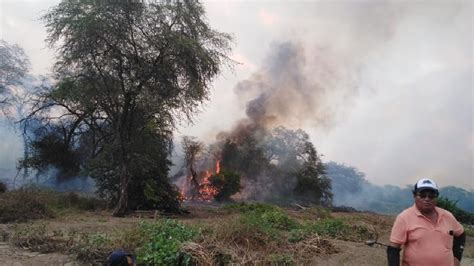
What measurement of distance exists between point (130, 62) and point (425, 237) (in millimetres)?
13834

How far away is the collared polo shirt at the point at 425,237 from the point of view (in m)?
3.85

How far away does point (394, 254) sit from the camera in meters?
3.92

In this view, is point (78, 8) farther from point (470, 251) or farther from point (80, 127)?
point (470, 251)

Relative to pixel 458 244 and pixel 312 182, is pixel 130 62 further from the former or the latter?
pixel 312 182

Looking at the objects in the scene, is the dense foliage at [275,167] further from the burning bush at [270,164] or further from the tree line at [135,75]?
the tree line at [135,75]

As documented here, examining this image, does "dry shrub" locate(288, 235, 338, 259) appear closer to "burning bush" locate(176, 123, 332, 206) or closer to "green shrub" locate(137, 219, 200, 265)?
"green shrub" locate(137, 219, 200, 265)

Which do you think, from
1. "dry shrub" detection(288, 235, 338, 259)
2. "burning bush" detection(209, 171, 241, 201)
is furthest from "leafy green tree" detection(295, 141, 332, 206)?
"dry shrub" detection(288, 235, 338, 259)

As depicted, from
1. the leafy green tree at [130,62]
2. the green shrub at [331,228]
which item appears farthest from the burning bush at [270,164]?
the green shrub at [331,228]

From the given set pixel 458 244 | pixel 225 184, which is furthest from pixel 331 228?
pixel 225 184

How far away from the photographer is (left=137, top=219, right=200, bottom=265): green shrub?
6.69 metres

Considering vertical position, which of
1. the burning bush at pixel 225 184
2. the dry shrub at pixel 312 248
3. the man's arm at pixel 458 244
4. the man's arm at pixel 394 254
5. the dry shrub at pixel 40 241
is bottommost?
the dry shrub at pixel 40 241

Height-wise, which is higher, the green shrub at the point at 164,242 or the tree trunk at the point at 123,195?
the tree trunk at the point at 123,195

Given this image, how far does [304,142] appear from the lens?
33156 mm

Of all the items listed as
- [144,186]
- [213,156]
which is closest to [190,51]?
[144,186]
